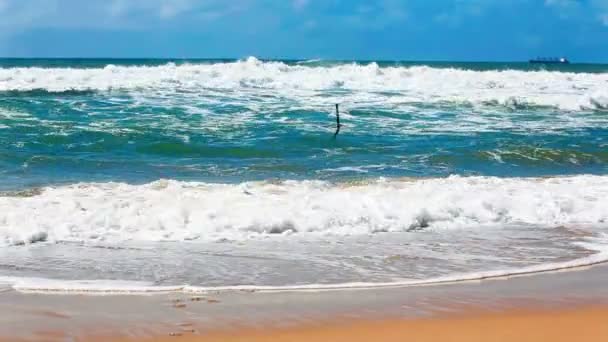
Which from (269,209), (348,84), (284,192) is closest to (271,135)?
(284,192)

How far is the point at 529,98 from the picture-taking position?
28.9 metres

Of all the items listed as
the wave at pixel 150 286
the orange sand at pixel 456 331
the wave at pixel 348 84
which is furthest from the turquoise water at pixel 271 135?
the orange sand at pixel 456 331

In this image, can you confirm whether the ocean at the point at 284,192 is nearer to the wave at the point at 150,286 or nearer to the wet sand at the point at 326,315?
the wave at the point at 150,286

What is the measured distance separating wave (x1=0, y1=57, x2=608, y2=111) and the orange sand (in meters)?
21.2

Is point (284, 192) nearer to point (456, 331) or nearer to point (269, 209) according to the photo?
point (269, 209)

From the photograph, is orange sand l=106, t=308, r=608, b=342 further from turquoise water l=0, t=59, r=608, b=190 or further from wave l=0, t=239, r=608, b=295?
turquoise water l=0, t=59, r=608, b=190

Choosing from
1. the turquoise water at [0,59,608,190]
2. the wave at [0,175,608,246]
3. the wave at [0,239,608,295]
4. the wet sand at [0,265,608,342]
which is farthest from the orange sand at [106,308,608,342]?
the turquoise water at [0,59,608,190]

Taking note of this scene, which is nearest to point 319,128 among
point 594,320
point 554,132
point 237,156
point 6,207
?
point 237,156

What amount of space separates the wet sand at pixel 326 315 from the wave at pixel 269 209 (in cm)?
222

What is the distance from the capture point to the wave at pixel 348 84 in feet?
91.3

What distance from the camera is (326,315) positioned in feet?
16.5

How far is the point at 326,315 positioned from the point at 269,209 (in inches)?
145

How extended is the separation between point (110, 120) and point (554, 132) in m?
11.4

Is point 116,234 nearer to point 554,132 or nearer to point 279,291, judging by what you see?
point 279,291
